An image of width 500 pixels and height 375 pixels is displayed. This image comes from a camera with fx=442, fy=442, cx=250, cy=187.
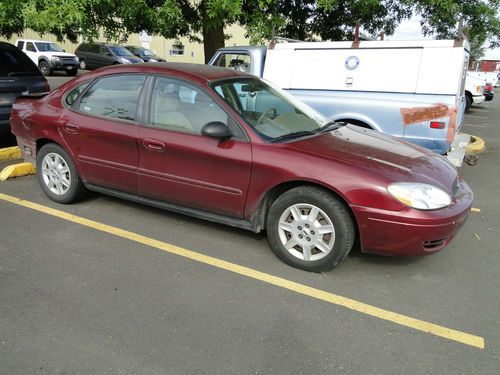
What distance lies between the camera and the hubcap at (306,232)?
11.1 feet

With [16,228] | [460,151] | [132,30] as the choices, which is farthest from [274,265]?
[132,30]

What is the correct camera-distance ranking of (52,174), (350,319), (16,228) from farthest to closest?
(52,174), (16,228), (350,319)

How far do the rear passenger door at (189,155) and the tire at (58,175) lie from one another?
95 cm

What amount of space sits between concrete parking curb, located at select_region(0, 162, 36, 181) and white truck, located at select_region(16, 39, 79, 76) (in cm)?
1832

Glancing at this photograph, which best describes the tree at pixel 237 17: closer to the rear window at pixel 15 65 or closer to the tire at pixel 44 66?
the rear window at pixel 15 65

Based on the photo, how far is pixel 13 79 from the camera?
6438mm

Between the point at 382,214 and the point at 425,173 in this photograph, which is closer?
the point at 382,214

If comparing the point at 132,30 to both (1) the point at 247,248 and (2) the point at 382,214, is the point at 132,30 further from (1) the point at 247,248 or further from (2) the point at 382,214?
(2) the point at 382,214

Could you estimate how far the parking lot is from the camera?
8.32ft

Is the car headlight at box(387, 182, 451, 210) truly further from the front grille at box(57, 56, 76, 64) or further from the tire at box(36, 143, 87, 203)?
the front grille at box(57, 56, 76, 64)

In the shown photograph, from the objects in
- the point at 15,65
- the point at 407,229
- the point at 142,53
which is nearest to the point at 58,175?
the point at 15,65

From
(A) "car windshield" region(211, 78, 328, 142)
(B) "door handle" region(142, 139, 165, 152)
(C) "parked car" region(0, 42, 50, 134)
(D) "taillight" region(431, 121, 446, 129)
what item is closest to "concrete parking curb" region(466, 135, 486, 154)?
(D) "taillight" region(431, 121, 446, 129)

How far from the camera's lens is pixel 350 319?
2953mm

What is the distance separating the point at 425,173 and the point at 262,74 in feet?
14.1
